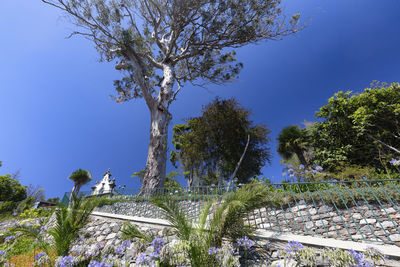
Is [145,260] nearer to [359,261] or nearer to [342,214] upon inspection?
[359,261]

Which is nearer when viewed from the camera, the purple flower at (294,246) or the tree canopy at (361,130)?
the purple flower at (294,246)

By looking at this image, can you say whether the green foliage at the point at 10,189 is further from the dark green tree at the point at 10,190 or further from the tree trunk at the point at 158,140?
the tree trunk at the point at 158,140

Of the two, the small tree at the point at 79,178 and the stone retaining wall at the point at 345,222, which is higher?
the small tree at the point at 79,178

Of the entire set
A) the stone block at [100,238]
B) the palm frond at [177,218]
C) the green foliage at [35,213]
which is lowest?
the stone block at [100,238]

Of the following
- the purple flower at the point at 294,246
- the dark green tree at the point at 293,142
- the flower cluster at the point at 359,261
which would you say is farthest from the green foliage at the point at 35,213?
the dark green tree at the point at 293,142

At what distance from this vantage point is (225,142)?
12.5 metres

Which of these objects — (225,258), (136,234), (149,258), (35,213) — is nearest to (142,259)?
(149,258)

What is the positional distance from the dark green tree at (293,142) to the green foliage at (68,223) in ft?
38.1

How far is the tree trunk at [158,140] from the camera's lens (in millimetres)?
7250

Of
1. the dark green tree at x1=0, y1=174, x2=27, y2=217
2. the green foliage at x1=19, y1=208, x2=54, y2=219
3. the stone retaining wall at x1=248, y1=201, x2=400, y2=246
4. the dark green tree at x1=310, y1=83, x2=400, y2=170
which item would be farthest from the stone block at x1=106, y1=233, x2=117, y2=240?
the dark green tree at x1=0, y1=174, x2=27, y2=217

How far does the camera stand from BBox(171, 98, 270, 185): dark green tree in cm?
1233

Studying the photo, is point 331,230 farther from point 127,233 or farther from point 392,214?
point 127,233

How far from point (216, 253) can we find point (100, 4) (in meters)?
15.3

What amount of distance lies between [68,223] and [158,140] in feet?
17.3
